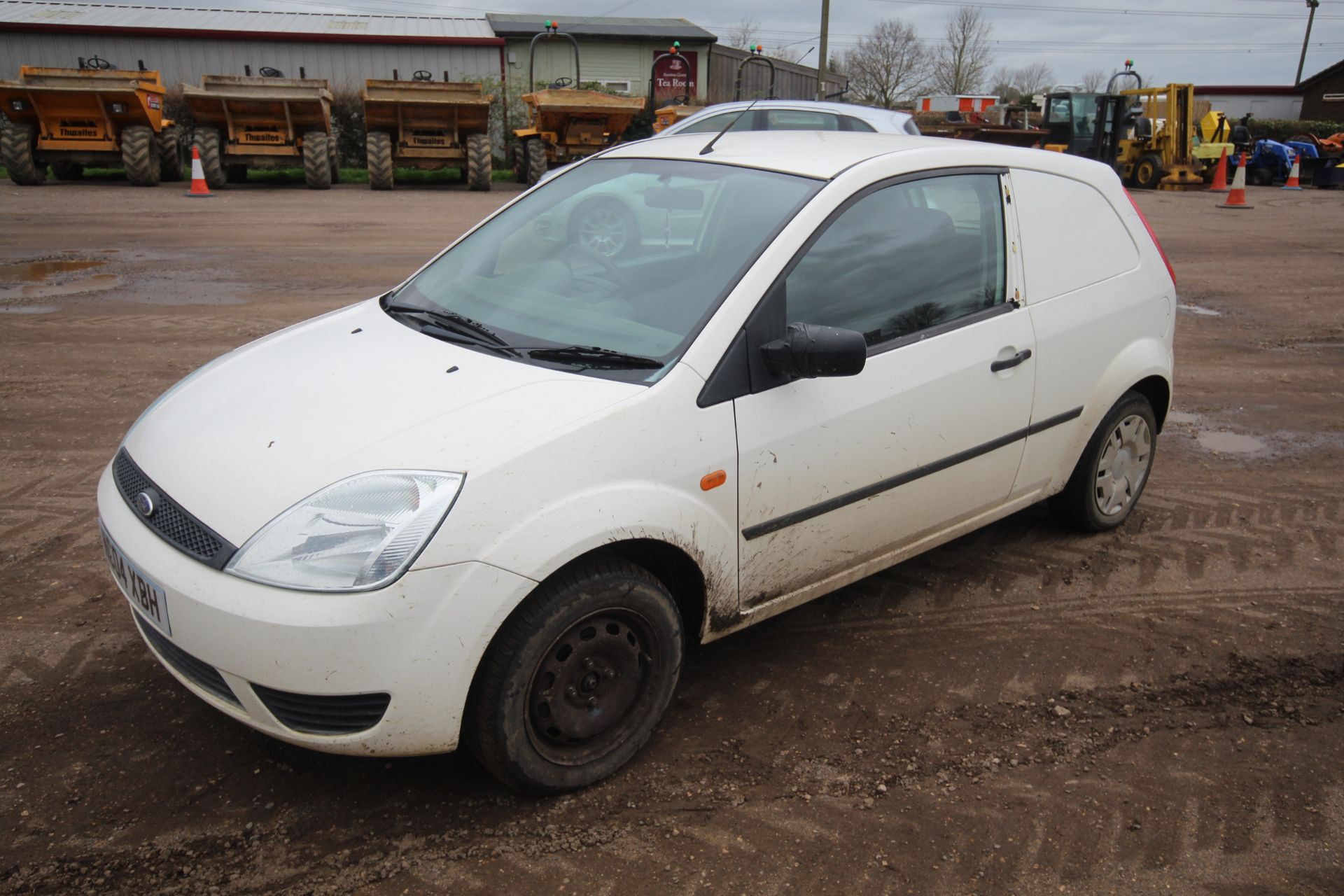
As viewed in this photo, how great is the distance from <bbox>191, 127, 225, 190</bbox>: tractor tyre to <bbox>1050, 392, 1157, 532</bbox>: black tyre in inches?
685

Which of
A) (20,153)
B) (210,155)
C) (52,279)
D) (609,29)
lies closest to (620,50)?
(609,29)

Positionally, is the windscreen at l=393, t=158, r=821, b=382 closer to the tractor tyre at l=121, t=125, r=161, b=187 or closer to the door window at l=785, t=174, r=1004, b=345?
the door window at l=785, t=174, r=1004, b=345

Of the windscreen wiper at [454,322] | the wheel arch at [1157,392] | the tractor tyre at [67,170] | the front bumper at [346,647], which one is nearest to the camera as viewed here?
the front bumper at [346,647]

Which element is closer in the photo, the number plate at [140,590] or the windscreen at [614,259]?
the number plate at [140,590]

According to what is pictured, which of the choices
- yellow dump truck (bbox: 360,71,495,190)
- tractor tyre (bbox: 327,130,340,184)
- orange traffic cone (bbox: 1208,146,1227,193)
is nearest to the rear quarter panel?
yellow dump truck (bbox: 360,71,495,190)

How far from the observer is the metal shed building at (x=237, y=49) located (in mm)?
31969

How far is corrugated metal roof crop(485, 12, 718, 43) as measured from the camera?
3675cm

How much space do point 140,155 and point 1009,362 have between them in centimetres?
1829

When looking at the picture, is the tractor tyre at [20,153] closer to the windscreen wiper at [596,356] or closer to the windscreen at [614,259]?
the windscreen at [614,259]

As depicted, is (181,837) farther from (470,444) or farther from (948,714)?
(948,714)

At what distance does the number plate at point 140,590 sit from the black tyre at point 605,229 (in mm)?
1700

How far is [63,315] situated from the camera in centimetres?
811

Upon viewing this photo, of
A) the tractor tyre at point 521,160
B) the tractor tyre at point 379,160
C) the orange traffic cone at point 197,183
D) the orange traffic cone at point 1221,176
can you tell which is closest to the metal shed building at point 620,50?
the tractor tyre at point 521,160

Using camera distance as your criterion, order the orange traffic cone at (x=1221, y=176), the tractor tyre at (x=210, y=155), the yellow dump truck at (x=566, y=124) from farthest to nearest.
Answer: the orange traffic cone at (x=1221, y=176)
the yellow dump truck at (x=566, y=124)
the tractor tyre at (x=210, y=155)
